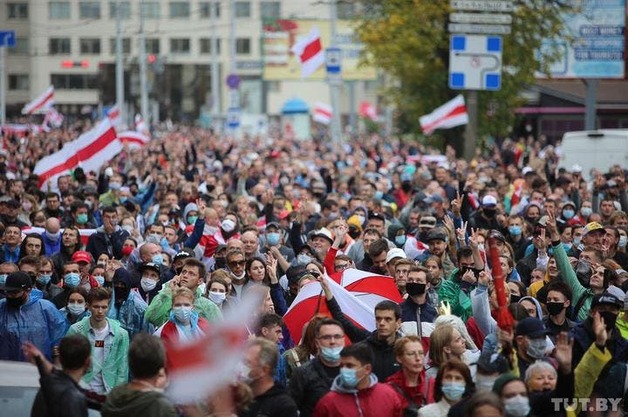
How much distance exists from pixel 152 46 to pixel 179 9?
3.18 meters

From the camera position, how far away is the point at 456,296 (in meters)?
11.5

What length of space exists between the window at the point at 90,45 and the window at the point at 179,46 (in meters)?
6.10

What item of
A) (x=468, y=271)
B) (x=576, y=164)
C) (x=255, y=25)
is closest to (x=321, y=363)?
(x=468, y=271)

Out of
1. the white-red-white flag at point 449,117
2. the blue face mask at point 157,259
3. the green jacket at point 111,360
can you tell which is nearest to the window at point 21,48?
the white-red-white flag at point 449,117

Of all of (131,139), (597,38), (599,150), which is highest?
(597,38)

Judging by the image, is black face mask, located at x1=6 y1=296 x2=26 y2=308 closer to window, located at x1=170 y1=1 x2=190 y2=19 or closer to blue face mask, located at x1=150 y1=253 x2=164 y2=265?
blue face mask, located at x1=150 y1=253 x2=164 y2=265

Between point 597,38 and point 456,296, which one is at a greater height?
point 597,38

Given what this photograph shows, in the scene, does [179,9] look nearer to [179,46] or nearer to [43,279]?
[179,46]

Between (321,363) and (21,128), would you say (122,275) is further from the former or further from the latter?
(21,128)

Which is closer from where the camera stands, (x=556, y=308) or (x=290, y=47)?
(x=556, y=308)

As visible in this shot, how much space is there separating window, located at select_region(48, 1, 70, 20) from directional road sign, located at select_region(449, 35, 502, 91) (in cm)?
5523

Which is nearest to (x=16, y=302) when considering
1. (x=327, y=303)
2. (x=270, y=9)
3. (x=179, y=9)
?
(x=327, y=303)

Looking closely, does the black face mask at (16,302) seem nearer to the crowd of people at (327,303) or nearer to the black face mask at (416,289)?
the crowd of people at (327,303)

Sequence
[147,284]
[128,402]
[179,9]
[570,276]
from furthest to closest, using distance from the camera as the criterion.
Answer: [179,9] → [147,284] → [570,276] → [128,402]
